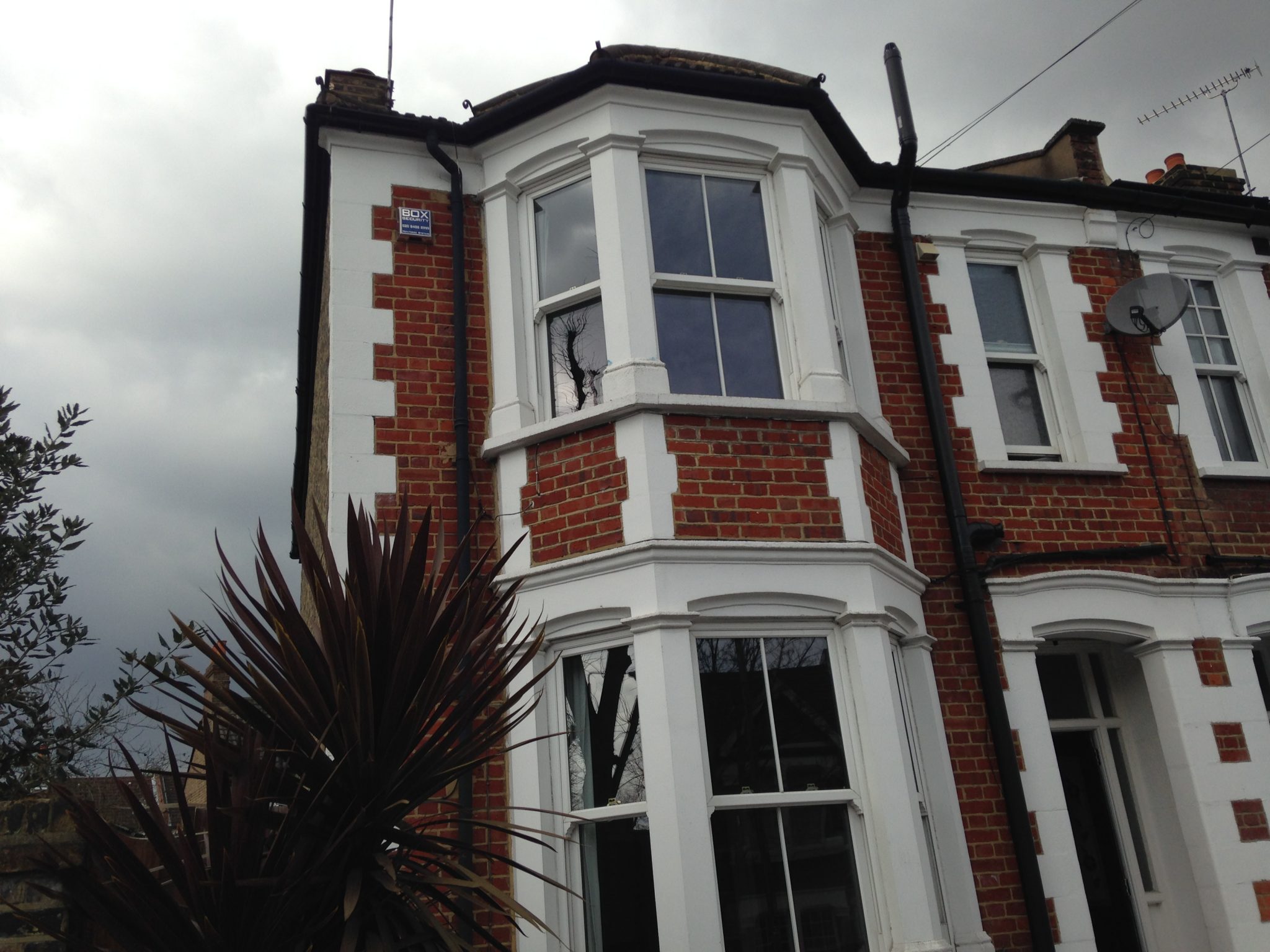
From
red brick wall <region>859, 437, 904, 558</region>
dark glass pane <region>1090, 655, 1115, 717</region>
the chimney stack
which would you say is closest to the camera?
red brick wall <region>859, 437, 904, 558</region>

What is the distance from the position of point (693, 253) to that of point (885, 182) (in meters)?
2.15

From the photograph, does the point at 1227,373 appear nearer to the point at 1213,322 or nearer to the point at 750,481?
the point at 1213,322

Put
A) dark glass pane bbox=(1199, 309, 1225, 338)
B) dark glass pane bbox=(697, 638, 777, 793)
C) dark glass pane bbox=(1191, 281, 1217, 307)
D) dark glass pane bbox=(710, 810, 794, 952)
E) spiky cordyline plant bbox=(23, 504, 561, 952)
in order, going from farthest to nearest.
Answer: dark glass pane bbox=(1191, 281, 1217, 307) < dark glass pane bbox=(1199, 309, 1225, 338) < dark glass pane bbox=(697, 638, 777, 793) < dark glass pane bbox=(710, 810, 794, 952) < spiky cordyline plant bbox=(23, 504, 561, 952)

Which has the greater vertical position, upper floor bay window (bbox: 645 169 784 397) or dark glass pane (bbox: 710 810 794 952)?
upper floor bay window (bbox: 645 169 784 397)

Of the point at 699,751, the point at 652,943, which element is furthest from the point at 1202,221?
the point at 652,943

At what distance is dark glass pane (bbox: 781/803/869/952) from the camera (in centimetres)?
500

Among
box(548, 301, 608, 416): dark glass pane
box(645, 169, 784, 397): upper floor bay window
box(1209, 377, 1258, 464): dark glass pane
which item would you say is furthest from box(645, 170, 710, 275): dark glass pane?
box(1209, 377, 1258, 464): dark glass pane

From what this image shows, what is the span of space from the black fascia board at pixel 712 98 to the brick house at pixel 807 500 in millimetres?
27

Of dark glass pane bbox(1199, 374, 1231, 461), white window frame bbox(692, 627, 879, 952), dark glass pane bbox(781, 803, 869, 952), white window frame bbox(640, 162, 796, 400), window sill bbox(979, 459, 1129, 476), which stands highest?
white window frame bbox(640, 162, 796, 400)

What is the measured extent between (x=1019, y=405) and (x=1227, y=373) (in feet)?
6.29

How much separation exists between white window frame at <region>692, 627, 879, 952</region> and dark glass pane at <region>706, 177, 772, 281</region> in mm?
2197

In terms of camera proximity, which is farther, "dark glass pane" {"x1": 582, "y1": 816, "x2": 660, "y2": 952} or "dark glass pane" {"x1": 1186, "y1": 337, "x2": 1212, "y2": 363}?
"dark glass pane" {"x1": 1186, "y1": 337, "x2": 1212, "y2": 363}

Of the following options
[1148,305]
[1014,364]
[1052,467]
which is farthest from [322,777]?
[1148,305]

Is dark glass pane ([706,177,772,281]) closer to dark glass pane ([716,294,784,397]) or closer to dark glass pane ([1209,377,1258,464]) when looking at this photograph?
dark glass pane ([716,294,784,397])
